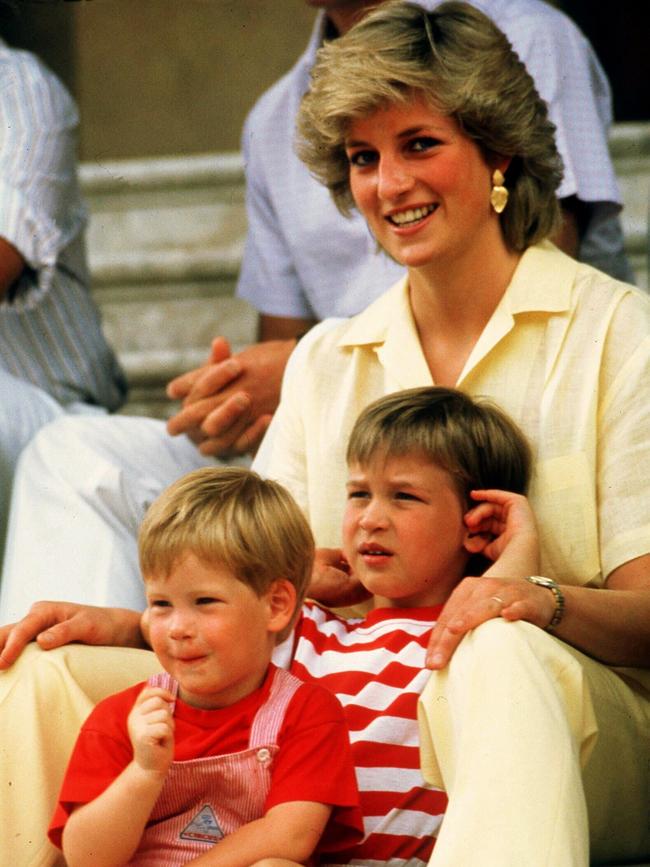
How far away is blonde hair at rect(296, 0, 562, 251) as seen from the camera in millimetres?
2521

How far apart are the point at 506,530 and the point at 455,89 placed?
69 centimetres

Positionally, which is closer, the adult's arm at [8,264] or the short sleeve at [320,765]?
the short sleeve at [320,765]

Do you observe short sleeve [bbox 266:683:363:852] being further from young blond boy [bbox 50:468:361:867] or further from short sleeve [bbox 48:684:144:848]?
short sleeve [bbox 48:684:144:848]

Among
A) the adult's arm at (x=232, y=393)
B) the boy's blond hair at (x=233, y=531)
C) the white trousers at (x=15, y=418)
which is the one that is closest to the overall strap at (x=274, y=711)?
the boy's blond hair at (x=233, y=531)

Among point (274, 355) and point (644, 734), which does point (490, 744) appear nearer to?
point (644, 734)

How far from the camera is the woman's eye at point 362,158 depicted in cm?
262

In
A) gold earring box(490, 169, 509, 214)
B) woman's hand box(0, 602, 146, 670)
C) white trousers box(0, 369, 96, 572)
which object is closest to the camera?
woman's hand box(0, 602, 146, 670)

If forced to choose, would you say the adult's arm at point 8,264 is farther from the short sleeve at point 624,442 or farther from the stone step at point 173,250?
the short sleeve at point 624,442

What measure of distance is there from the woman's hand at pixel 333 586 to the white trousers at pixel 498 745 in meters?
0.27

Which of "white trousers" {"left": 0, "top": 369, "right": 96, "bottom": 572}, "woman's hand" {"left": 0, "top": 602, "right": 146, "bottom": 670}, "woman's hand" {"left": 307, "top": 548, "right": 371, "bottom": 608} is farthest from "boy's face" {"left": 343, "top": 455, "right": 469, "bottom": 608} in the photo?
"white trousers" {"left": 0, "top": 369, "right": 96, "bottom": 572}

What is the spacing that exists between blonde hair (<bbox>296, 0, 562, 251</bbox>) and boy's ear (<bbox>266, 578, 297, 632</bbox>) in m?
0.77

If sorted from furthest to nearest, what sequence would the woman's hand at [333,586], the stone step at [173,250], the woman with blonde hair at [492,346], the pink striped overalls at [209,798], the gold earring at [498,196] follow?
the stone step at [173,250] < the gold earring at [498,196] < the woman's hand at [333,586] < the woman with blonde hair at [492,346] < the pink striped overalls at [209,798]

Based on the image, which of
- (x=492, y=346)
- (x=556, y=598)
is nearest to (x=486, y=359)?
(x=492, y=346)

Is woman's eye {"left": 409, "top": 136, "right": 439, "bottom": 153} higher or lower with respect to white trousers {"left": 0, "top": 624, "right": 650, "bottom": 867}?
higher
